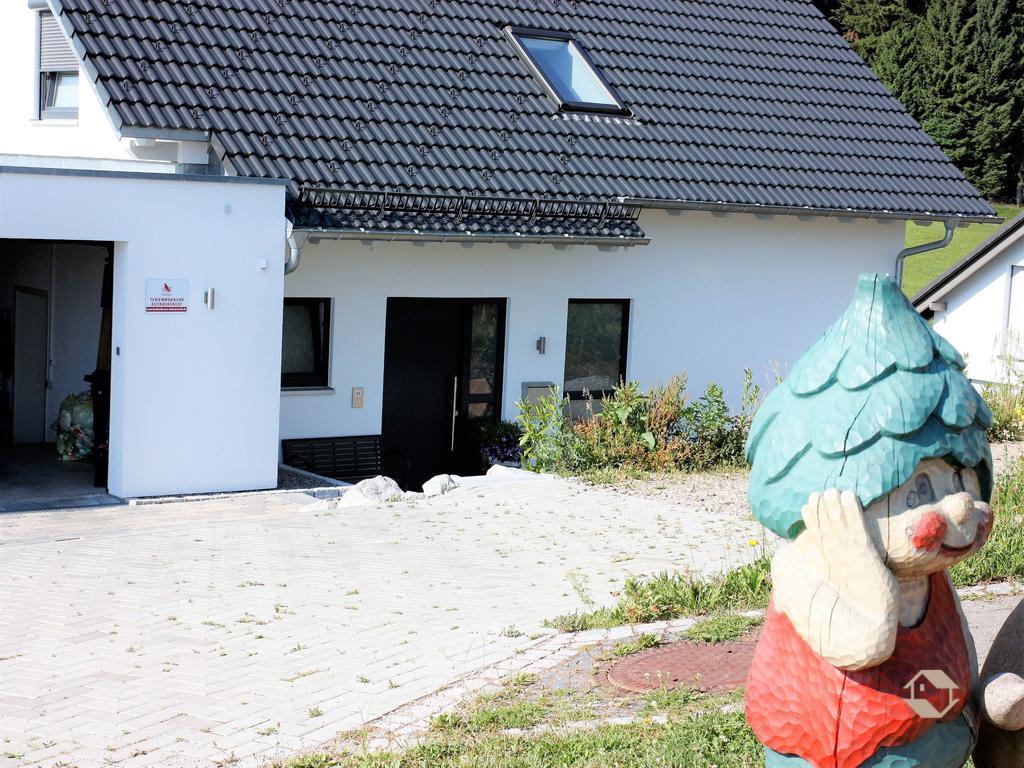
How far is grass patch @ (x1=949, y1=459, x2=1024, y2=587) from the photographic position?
8.37m

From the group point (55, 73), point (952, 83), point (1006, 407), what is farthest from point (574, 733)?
point (952, 83)

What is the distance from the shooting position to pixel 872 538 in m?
3.51

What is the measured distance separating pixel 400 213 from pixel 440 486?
3.20 m

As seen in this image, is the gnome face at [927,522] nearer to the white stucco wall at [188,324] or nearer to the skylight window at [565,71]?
the white stucco wall at [188,324]

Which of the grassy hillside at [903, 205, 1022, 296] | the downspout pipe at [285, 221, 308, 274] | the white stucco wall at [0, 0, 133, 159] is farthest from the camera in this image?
the grassy hillside at [903, 205, 1022, 296]

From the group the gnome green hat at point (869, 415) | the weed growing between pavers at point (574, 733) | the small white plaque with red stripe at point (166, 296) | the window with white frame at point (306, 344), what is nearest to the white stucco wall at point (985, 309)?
the window with white frame at point (306, 344)

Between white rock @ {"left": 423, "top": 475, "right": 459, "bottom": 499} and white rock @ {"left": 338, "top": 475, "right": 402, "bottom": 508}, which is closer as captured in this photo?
white rock @ {"left": 338, "top": 475, "right": 402, "bottom": 508}

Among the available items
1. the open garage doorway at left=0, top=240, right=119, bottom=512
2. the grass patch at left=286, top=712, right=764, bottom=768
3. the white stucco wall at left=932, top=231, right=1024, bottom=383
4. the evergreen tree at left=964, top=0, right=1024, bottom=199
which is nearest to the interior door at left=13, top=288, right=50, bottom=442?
the open garage doorway at left=0, top=240, right=119, bottom=512

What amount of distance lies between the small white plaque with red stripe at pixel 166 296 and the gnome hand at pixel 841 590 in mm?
9369

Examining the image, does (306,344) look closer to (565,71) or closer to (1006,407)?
(565,71)

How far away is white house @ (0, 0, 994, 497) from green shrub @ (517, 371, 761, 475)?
2.17 m

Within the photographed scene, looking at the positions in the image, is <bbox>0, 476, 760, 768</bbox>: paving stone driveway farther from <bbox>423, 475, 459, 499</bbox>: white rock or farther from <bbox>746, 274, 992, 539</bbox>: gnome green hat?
<bbox>746, 274, 992, 539</bbox>: gnome green hat

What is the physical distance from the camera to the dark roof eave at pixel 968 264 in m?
23.9

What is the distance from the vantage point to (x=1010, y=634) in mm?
3877
